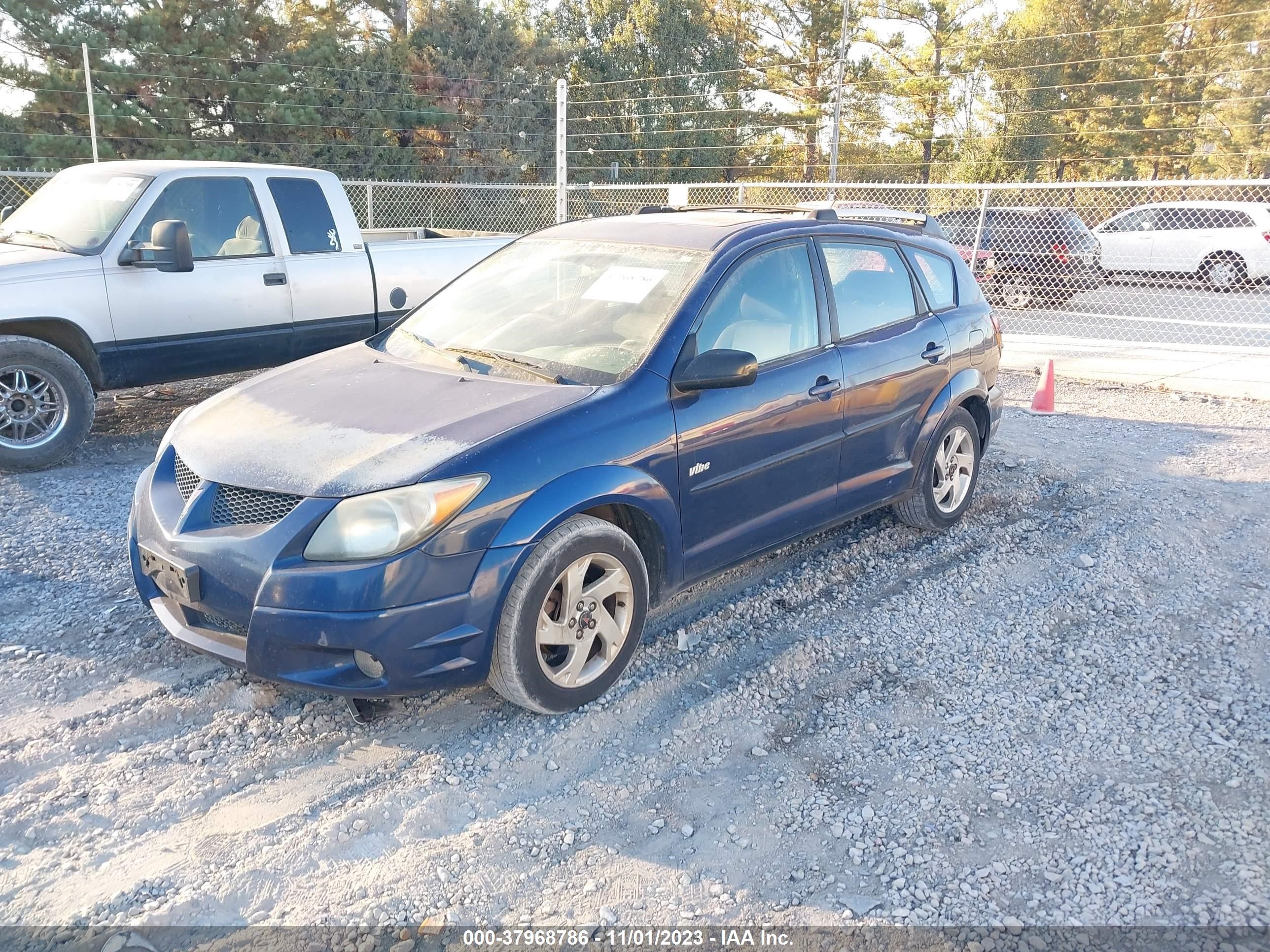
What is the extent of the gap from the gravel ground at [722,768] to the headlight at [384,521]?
2.46 feet

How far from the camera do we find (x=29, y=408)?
6316 millimetres

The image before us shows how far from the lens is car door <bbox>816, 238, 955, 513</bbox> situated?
4.66 m

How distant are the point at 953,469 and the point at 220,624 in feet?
13.0

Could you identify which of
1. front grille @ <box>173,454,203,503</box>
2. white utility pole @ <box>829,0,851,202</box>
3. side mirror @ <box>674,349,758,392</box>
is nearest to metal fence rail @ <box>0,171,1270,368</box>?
white utility pole @ <box>829,0,851,202</box>

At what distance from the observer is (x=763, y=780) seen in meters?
3.28

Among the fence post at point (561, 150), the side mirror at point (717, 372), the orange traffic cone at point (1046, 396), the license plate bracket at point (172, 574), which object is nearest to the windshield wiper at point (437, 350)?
the side mirror at point (717, 372)

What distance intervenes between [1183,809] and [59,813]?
3.55 m

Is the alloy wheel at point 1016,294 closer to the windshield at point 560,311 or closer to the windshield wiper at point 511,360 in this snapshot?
the windshield at point 560,311

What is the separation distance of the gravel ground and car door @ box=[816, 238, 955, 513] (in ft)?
1.78

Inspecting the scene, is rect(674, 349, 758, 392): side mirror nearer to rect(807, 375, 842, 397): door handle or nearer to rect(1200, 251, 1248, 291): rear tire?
rect(807, 375, 842, 397): door handle

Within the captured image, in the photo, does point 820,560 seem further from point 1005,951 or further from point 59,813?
point 59,813

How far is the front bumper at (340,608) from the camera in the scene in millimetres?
3092

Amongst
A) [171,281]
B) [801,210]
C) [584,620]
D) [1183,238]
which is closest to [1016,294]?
[1183,238]

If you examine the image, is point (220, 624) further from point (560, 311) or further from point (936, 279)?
point (936, 279)
